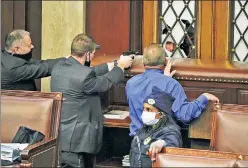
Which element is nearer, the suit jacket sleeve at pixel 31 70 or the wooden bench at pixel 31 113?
the wooden bench at pixel 31 113

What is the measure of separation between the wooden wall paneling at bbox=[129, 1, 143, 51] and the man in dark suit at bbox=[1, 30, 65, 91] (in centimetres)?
176

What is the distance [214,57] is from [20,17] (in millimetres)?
1953

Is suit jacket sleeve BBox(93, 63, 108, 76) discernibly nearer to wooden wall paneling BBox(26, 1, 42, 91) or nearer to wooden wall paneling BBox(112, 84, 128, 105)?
wooden wall paneling BBox(112, 84, 128, 105)

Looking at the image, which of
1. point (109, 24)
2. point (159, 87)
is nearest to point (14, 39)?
point (159, 87)

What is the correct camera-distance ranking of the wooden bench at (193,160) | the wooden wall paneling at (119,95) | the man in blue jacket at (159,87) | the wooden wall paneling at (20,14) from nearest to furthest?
the wooden bench at (193,160)
the man in blue jacket at (159,87)
the wooden wall paneling at (119,95)
the wooden wall paneling at (20,14)

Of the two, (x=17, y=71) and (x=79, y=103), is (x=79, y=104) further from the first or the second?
(x=17, y=71)

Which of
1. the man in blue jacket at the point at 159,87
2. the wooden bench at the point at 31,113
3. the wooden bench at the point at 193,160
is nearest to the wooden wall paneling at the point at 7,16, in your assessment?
the wooden bench at the point at 31,113

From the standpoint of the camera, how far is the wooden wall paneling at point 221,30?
666 cm

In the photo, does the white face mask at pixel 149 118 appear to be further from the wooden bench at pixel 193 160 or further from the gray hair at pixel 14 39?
the gray hair at pixel 14 39

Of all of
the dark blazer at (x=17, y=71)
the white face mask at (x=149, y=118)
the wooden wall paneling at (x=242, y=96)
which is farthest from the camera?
the dark blazer at (x=17, y=71)

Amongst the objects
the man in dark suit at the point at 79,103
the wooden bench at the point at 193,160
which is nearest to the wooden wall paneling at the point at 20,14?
the man in dark suit at the point at 79,103

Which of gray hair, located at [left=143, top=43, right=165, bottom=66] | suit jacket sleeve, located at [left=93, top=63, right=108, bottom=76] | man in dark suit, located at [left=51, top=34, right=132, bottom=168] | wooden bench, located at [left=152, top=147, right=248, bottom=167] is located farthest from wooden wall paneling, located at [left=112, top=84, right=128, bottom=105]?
wooden bench, located at [left=152, top=147, right=248, bottom=167]

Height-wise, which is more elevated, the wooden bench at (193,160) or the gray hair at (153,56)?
the gray hair at (153,56)

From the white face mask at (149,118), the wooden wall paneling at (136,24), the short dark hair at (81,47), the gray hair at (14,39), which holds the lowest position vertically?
the white face mask at (149,118)
